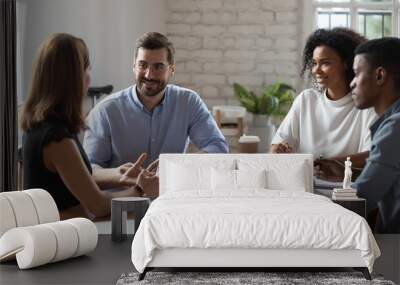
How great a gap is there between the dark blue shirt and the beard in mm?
1706

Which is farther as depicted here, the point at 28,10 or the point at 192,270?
the point at 28,10

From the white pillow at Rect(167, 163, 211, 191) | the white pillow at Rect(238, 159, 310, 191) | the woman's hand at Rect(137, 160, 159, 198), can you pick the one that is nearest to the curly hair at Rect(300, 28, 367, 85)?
the white pillow at Rect(238, 159, 310, 191)

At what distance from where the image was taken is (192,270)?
213 inches

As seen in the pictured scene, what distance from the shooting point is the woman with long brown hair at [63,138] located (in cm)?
633

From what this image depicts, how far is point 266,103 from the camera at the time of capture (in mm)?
6438

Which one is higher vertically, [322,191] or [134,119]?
[134,119]

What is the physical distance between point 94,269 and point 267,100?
1992 millimetres

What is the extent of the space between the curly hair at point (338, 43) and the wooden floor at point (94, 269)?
57.7 inches

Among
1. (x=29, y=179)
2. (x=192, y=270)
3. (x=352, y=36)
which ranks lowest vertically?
(x=192, y=270)

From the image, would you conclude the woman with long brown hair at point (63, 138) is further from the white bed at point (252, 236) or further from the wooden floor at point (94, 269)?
the white bed at point (252, 236)

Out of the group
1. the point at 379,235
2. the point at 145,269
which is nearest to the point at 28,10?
the point at 145,269

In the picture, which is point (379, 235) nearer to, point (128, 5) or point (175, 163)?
point (175, 163)

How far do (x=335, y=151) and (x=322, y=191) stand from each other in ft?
1.17

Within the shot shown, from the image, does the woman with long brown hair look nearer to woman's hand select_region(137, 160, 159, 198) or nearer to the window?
woman's hand select_region(137, 160, 159, 198)
